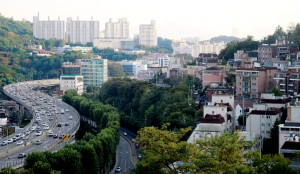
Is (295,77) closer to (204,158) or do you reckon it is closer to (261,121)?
(261,121)

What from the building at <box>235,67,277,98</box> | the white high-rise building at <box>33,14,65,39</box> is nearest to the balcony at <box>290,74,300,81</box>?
the building at <box>235,67,277,98</box>

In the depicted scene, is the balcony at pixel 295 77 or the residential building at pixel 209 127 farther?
the balcony at pixel 295 77

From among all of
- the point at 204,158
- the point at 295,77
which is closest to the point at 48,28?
the point at 295,77

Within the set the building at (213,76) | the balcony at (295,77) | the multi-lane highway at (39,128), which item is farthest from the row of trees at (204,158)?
the building at (213,76)

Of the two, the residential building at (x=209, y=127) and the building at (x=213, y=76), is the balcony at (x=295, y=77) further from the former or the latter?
the building at (x=213, y=76)

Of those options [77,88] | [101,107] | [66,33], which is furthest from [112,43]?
[101,107]
